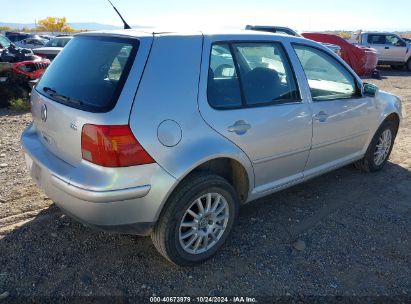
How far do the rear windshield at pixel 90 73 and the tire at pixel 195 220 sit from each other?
0.80 metres

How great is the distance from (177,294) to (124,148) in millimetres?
1108

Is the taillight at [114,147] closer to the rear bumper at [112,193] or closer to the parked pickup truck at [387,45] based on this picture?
the rear bumper at [112,193]

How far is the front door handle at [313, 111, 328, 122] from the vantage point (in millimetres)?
3575

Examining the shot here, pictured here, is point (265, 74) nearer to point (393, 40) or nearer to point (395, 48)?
point (395, 48)

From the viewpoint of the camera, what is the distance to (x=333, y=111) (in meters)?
3.77

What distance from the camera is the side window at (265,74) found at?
10.2ft

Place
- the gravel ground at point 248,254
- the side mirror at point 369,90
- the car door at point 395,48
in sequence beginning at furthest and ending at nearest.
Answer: the car door at point 395,48, the side mirror at point 369,90, the gravel ground at point 248,254

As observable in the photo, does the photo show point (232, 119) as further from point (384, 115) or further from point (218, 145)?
point (384, 115)

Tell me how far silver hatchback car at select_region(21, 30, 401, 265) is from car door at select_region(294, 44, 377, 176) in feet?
0.10

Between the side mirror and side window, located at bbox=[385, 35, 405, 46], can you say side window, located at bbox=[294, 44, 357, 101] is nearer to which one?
the side mirror

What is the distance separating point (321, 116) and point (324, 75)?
580 mm

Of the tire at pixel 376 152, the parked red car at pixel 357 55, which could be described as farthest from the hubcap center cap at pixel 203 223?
the parked red car at pixel 357 55

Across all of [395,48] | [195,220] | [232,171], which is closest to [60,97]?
[195,220]

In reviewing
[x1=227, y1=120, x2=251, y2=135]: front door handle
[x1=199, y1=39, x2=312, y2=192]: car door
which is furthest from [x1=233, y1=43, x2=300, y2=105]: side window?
[x1=227, y1=120, x2=251, y2=135]: front door handle
